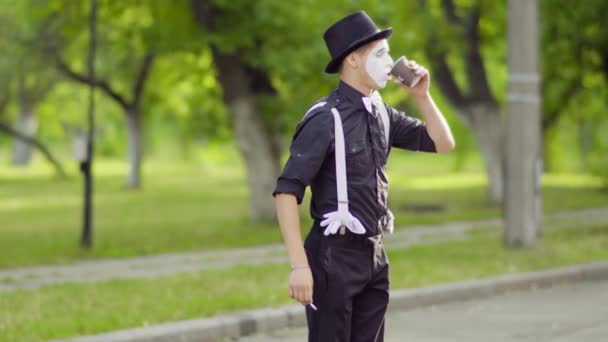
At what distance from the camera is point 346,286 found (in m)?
4.71

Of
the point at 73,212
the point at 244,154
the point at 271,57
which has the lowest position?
the point at 73,212

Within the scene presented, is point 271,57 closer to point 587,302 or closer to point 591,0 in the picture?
point 591,0

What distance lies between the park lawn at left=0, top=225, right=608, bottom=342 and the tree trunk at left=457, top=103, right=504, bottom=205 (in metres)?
10.1

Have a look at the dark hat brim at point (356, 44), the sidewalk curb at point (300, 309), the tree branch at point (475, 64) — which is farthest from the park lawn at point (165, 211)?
the dark hat brim at point (356, 44)

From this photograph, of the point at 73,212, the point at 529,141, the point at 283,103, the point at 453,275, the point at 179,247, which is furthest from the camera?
the point at 73,212

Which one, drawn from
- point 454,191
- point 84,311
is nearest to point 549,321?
point 84,311

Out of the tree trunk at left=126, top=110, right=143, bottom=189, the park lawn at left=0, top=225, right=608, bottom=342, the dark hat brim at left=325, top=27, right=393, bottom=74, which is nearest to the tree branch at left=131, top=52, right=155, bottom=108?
the tree trunk at left=126, top=110, right=143, bottom=189

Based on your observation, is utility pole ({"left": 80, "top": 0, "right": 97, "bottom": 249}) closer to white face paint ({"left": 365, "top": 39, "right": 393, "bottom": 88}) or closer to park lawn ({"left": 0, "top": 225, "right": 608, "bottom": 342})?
park lawn ({"left": 0, "top": 225, "right": 608, "bottom": 342})

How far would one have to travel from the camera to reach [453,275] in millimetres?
11117

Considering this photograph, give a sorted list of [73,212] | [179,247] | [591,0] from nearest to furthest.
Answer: [591,0], [179,247], [73,212]

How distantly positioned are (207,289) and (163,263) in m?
3.49

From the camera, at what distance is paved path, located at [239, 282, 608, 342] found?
8430mm

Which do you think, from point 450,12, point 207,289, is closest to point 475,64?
point 450,12

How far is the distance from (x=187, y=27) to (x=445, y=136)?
14402 mm
